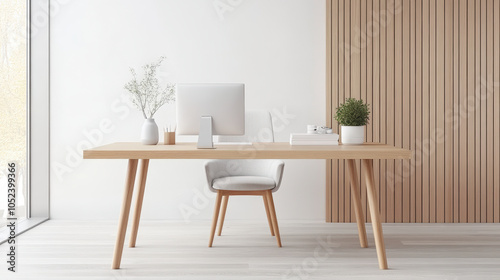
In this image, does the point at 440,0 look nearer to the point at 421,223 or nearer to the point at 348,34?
the point at 348,34

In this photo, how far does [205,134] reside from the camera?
2875 millimetres

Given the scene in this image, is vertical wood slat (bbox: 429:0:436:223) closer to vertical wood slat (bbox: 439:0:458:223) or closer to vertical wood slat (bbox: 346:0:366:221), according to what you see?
vertical wood slat (bbox: 439:0:458:223)

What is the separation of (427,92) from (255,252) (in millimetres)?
1968

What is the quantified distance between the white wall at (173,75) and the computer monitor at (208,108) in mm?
1387

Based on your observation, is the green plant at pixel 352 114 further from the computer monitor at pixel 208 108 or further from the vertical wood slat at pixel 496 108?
the vertical wood slat at pixel 496 108

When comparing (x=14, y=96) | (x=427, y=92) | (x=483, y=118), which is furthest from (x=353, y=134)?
(x=14, y=96)

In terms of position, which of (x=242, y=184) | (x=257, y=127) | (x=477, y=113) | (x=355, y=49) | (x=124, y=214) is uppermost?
(x=355, y=49)

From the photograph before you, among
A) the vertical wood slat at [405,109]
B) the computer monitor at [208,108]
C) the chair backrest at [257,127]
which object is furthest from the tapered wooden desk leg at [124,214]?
the vertical wood slat at [405,109]

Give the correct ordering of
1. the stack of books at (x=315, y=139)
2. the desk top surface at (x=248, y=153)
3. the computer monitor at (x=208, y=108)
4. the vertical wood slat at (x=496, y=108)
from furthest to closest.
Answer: the vertical wood slat at (x=496, y=108) → the stack of books at (x=315, y=139) → the computer monitor at (x=208, y=108) → the desk top surface at (x=248, y=153)

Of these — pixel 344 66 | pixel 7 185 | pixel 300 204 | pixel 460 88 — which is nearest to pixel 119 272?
pixel 7 185

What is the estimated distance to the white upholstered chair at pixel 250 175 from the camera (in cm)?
331

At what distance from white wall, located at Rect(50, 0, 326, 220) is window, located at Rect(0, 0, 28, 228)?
237 millimetres

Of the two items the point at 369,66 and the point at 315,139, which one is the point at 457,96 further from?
the point at 315,139

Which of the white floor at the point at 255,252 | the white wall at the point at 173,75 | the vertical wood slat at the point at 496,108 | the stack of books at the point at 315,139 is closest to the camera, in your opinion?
the white floor at the point at 255,252
